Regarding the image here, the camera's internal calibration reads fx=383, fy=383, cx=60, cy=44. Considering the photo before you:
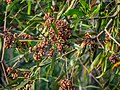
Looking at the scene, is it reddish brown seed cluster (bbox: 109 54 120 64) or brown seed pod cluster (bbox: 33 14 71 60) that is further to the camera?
reddish brown seed cluster (bbox: 109 54 120 64)

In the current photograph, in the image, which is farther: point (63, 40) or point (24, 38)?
point (24, 38)

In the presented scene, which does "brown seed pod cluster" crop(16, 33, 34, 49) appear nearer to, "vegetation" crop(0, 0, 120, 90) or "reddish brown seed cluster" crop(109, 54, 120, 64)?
"vegetation" crop(0, 0, 120, 90)

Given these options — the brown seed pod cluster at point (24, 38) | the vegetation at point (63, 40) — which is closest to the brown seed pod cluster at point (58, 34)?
the vegetation at point (63, 40)

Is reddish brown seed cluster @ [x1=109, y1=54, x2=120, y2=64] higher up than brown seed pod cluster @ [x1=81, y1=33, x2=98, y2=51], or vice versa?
brown seed pod cluster @ [x1=81, y1=33, x2=98, y2=51]

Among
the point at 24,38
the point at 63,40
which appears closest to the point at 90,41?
the point at 63,40

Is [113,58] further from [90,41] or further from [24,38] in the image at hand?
[24,38]

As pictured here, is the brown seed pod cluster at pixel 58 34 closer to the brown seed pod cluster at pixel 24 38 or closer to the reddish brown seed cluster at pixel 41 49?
the reddish brown seed cluster at pixel 41 49

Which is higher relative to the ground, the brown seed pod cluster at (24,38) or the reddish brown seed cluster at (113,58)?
the brown seed pod cluster at (24,38)

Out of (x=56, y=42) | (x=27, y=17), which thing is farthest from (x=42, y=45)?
(x=27, y=17)

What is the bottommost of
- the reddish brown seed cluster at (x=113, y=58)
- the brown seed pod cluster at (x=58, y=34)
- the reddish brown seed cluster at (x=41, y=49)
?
the reddish brown seed cluster at (x=113, y=58)

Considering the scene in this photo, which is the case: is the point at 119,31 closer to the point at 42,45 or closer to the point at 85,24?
the point at 85,24

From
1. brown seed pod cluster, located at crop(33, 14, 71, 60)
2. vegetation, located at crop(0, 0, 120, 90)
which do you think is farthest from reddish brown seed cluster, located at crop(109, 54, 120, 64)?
brown seed pod cluster, located at crop(33, 14, 71, 60)
